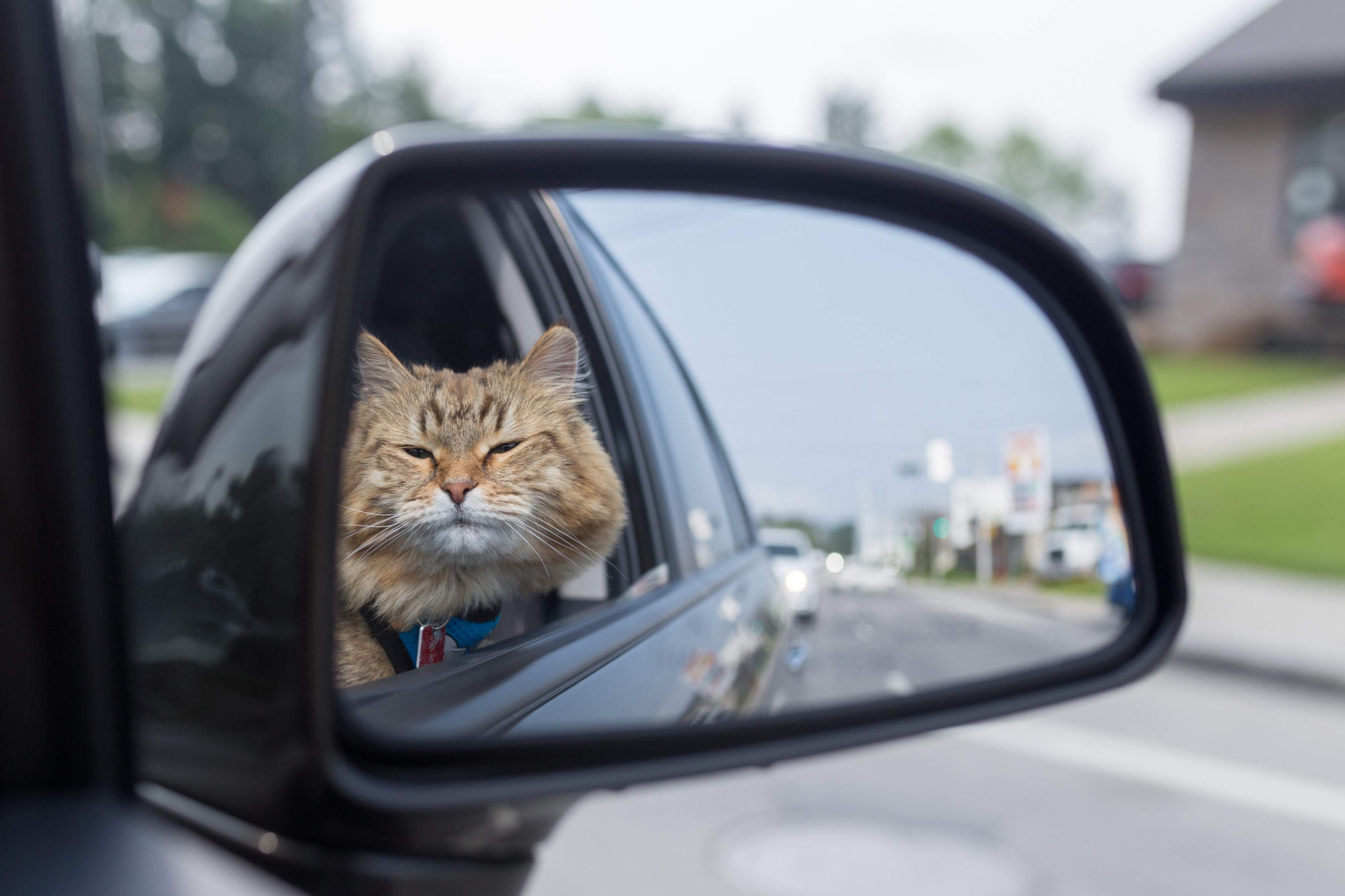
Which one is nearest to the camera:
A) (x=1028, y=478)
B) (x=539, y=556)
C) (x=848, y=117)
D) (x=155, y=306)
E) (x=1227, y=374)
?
(x=539, y=556)

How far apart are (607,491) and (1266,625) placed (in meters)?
7.79

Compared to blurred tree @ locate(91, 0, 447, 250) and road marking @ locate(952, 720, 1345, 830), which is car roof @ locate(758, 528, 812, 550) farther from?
blurred tree @ locate(91, 0, 447, 250)

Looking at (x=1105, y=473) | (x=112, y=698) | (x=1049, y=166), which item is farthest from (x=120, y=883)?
(x=1049, y=166)

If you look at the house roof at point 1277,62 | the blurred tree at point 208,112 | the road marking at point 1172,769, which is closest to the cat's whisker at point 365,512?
the road marking at point 1172,769

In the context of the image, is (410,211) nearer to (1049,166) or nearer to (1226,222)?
(1226,222)

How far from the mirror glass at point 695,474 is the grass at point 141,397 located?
14081 mm

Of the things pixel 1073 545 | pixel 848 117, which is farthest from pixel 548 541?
pixel 848 117

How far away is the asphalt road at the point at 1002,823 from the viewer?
4.16 m

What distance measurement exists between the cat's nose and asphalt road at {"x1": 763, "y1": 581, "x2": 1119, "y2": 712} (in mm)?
544

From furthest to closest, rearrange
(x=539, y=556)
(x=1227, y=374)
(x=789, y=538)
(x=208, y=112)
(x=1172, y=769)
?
(x=208, y=112) → (x=1227, y=374) → (x=1172, y=769) → (x=789, y=538) → (x=539, y=556)

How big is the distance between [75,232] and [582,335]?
522mm

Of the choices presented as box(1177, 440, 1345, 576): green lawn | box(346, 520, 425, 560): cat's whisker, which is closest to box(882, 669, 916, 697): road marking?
box(346, 520, 425, 560): cat's whisker

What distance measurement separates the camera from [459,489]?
1.04m

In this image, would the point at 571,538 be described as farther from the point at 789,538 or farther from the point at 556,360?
the point at 789,538
